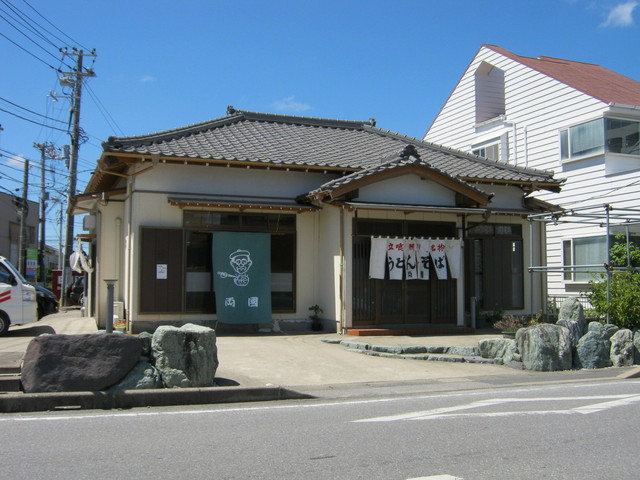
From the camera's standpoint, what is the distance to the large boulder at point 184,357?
870 centimetres

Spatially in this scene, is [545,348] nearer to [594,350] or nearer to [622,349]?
[594,350]

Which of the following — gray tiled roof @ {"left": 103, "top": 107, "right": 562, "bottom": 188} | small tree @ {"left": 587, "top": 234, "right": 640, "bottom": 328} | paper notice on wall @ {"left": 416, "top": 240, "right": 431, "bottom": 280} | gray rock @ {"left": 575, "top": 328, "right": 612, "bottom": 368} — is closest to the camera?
gray rock @ {"left": 575, "top": 328, "right": 612, "bottom": 368}

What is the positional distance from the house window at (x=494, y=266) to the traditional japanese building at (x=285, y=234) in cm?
39

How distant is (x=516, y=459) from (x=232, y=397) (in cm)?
428

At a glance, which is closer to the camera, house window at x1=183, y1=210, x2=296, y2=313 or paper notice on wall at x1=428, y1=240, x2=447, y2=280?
house window at x1=183, y1=210, x2=296, y2=313

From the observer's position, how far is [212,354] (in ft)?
29.9

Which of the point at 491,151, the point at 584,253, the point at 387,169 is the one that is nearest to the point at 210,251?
the point at 387,169

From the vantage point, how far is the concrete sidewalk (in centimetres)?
827

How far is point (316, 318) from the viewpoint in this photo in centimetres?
1595

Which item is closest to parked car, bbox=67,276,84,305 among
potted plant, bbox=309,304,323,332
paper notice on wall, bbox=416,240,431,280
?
potted plant, bbox=309,304,323,332

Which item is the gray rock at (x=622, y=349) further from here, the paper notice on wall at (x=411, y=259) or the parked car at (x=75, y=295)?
the parked car at (x=75, y=295)

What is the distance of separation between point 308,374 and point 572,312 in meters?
5.79

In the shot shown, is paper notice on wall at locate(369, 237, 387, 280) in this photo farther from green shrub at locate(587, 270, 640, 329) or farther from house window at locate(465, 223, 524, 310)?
green shrub at locate(587, 270, 640, 329)

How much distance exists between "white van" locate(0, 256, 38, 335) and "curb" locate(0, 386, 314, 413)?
8.60 meters
